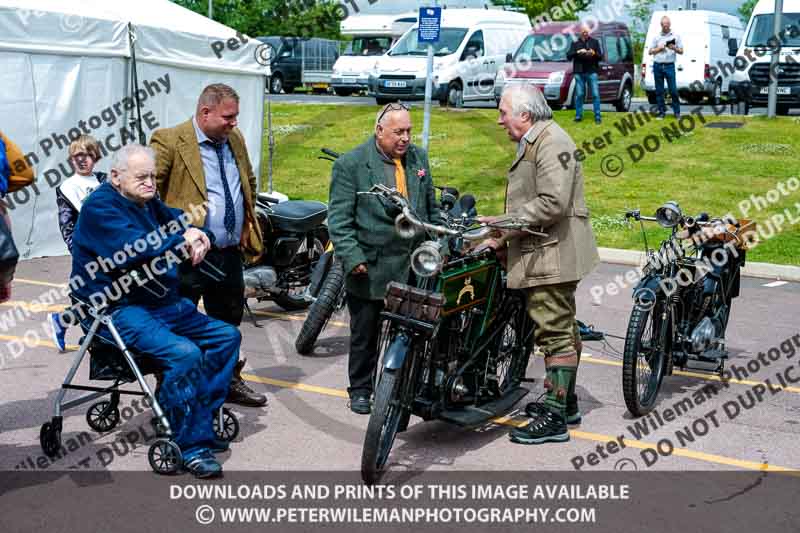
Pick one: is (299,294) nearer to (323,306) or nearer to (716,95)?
(323,306)

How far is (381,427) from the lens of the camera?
5082 millimetres

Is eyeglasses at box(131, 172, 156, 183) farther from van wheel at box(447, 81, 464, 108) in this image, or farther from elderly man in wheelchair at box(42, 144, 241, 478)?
van wheel at box(447, 81, 464, 108)

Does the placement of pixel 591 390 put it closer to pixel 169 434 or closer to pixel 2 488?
pixel 169 434

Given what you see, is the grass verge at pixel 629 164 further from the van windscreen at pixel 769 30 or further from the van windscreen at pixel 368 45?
the van windscreen at pixel 368 45

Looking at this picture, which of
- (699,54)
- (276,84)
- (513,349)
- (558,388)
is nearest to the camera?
(558,388)

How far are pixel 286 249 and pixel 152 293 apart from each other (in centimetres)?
373

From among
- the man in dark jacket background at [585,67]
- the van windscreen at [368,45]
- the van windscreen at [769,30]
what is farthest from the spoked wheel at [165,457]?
the van windscreen at [368,45]

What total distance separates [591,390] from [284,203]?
3.46 metres

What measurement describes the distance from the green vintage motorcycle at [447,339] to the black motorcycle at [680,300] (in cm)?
67

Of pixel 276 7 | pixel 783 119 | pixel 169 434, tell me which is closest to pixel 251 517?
pixel 169 434

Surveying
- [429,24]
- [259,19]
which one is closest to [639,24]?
[259,19]

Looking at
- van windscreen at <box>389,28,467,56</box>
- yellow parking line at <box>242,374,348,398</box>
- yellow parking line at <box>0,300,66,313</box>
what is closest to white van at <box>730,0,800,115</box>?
van windscreen at <box>389,28,467,56</box>

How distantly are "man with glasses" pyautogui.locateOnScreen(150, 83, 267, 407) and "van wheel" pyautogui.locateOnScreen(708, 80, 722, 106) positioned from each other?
2158cm

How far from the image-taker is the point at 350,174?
6191mm
